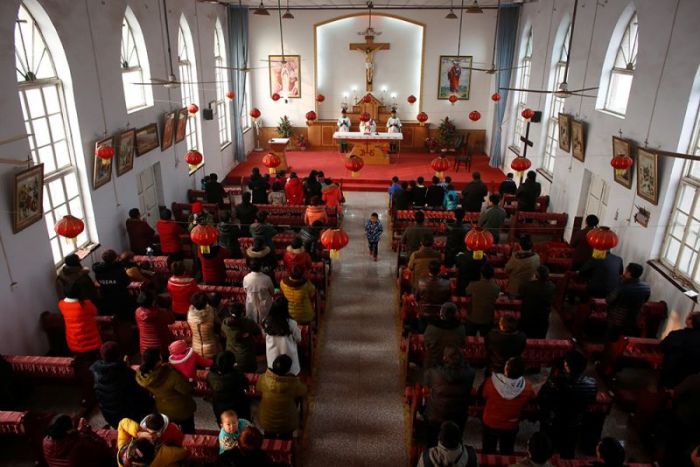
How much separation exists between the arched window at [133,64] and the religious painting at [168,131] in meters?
0.54

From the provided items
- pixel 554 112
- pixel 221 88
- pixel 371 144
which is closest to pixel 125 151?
pixel 221 88

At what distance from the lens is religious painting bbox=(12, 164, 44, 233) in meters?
6.39

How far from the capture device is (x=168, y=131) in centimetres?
1138

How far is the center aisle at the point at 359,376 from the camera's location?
219 inches

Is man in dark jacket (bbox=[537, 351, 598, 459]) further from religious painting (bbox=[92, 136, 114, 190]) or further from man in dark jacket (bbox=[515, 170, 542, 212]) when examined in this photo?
religious painting (bbox=[92, 136, 114, 190])

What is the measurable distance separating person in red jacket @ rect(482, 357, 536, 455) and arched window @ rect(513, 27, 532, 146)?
1236 cm

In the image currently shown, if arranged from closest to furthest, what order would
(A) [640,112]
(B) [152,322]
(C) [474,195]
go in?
(B) [152,322], (A) [640,112], (C) [474,195]

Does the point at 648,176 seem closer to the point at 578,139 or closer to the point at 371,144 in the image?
the point at 578,139

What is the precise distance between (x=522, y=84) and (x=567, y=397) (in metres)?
13.5

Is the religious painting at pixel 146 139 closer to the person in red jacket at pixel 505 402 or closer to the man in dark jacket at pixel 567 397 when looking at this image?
the person in red jacket at pixel 505 402

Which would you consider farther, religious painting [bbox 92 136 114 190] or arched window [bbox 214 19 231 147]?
arched window [bbox 214 19 231 147]

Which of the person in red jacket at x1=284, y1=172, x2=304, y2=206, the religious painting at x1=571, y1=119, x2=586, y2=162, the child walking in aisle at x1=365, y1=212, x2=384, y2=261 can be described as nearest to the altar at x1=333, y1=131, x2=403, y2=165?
the person in red jacket at x1=284, y1=172, x2=304, y2=206

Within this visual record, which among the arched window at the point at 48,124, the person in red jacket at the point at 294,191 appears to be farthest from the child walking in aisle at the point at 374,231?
the arched window at the point at 48,124

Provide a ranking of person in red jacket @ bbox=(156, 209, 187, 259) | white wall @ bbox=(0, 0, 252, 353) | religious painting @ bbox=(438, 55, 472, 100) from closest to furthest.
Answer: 1. white wall @ bbox=(0, 0, 252, 353)
2. person in red jacket @ bbox=(156, 209, 187, 259)
3. religious painting @ bbox=(438, 55, 472, 100)
